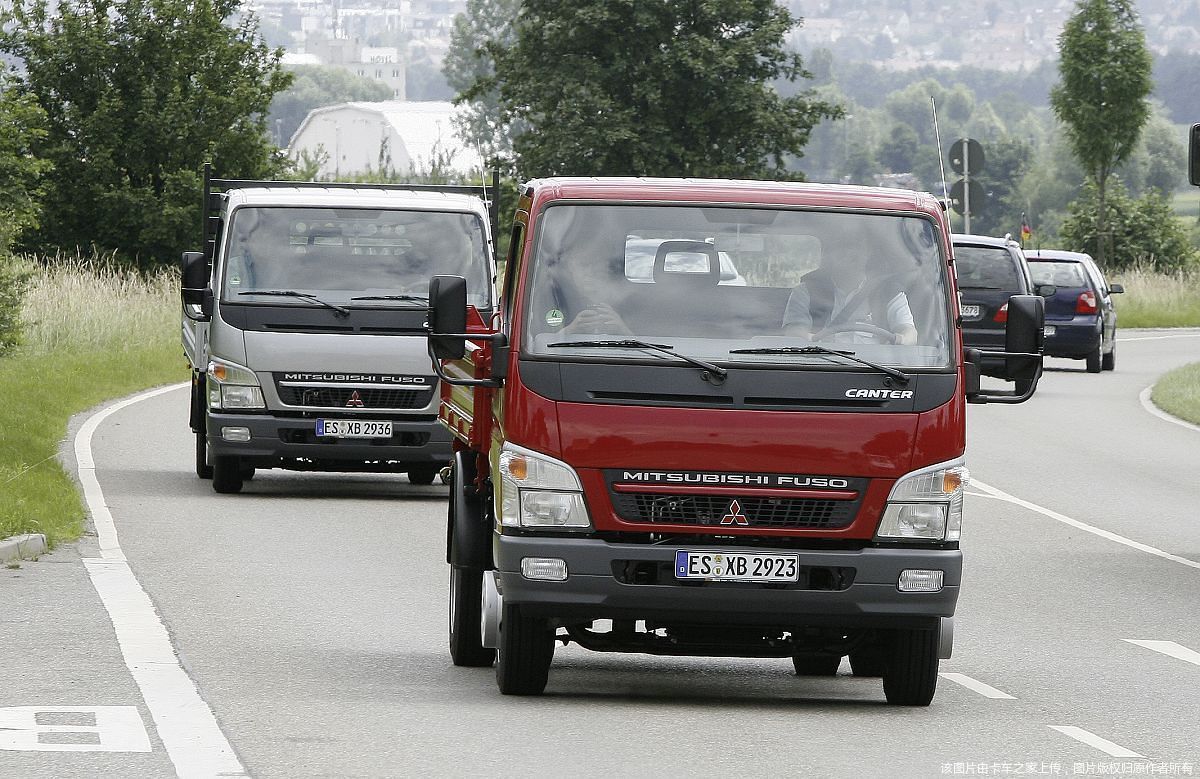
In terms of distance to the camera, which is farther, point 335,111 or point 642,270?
point 335,111

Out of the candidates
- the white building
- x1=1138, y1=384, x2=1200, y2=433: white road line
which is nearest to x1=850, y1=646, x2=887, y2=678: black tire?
x1=1138, y1=384, x2=1200, y2=433: white road line

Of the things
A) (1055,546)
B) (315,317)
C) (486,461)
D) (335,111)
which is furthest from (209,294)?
(335,111)

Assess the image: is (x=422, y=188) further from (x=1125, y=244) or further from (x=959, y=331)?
(x=1125, y=244)

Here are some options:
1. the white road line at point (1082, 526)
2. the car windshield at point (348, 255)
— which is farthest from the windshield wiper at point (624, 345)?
the car windshield at point (348, 255)

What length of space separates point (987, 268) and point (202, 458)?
47.6 ft

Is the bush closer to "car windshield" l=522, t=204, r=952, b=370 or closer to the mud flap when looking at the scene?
"car windshield" l=522, t=204, r=952, b=370

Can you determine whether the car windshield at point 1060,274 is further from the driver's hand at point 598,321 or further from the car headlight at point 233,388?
the driver's hand at point 598,321

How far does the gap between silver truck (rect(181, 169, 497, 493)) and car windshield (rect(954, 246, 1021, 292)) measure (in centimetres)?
1366

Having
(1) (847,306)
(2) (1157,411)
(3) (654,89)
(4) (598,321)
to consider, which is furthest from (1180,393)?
(3) (654,89)

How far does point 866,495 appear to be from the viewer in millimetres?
8812

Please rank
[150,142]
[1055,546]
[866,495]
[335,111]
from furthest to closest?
[335,111] < [150,142] < [1055,546] < [866,495]

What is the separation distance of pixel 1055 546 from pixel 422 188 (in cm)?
574

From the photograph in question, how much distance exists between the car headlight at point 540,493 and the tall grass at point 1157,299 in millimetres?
44762

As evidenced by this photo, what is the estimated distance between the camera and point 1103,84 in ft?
177
